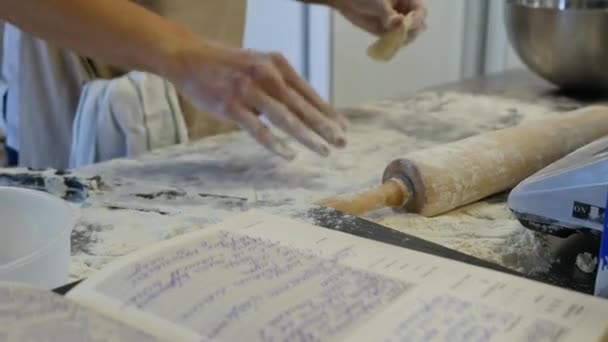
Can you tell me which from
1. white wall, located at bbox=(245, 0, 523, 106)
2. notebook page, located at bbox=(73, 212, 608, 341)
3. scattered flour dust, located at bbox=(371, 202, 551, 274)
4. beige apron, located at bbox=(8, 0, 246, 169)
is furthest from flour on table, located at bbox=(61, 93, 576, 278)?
white wall, located at bbox=(245, 0, 523, 106)

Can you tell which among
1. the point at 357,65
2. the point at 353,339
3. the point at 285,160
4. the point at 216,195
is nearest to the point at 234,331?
the point at 353,339

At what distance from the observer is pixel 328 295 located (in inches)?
18.2

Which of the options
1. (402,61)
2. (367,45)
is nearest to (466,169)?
(367,45)

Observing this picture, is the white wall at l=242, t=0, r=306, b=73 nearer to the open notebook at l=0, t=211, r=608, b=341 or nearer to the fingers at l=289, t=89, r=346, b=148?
the fingers at l=289, t=89, r=346, b=148

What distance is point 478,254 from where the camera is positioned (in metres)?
0.65

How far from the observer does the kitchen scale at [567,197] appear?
58cm

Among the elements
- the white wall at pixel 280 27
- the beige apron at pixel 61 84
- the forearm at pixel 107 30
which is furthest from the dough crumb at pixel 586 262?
the white wall at pixel 280 27

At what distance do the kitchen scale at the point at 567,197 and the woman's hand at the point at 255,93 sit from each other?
269mm

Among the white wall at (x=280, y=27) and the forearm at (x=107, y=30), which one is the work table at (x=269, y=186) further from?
the white wall at (x=280, y=27)

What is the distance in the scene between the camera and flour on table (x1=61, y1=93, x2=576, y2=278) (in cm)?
67

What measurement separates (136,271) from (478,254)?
11.9 inches

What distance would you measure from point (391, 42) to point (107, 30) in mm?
458

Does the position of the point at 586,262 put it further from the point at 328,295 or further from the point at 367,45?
the point at 367,45

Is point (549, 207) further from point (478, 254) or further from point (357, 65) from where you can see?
point (357, 65)
